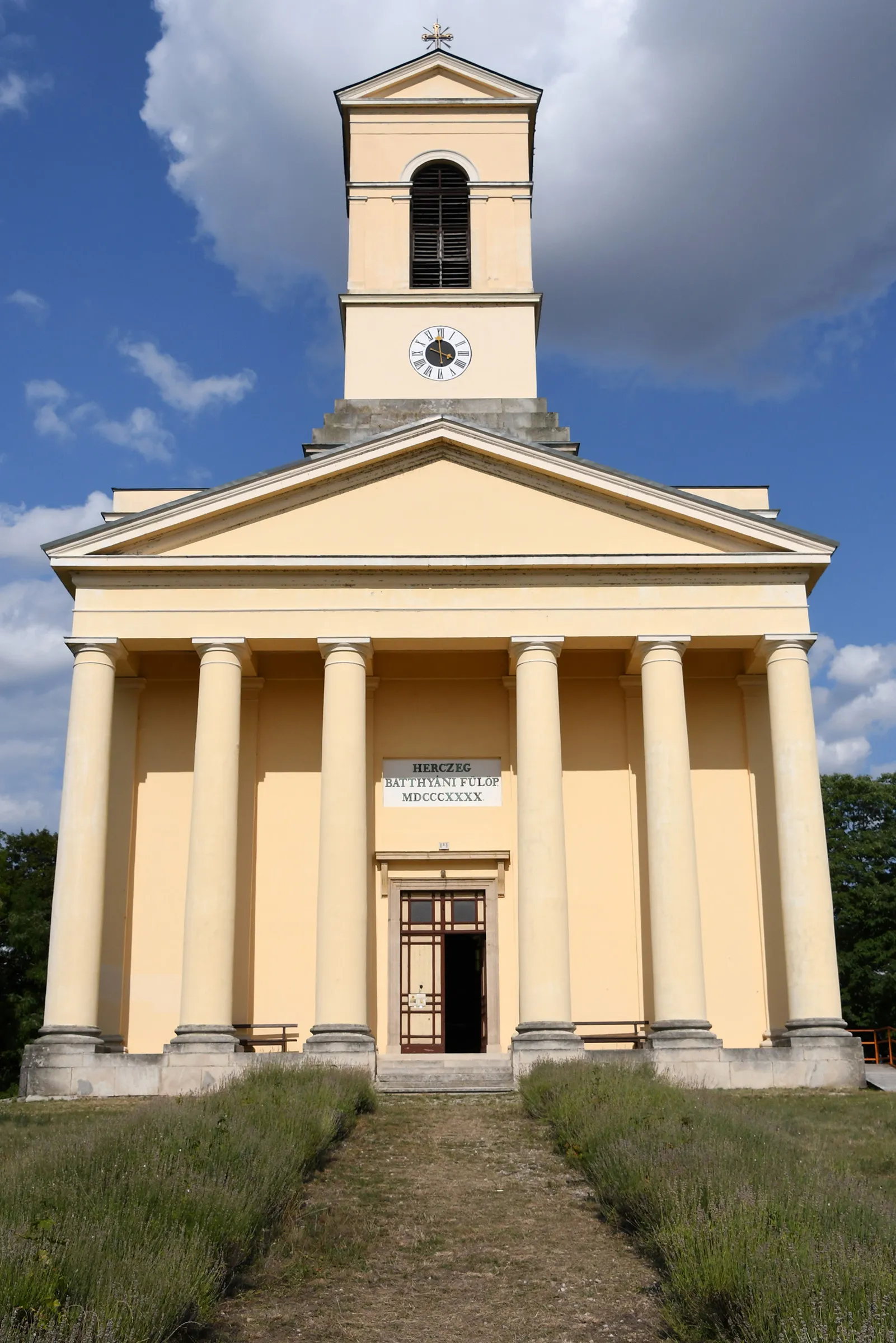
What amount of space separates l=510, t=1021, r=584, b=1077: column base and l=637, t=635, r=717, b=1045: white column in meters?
1.55

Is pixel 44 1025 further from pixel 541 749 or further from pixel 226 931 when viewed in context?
pixel 541 749

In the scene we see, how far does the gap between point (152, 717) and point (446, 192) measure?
48.3 ft

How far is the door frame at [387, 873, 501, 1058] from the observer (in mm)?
25766

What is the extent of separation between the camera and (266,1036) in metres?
25.3

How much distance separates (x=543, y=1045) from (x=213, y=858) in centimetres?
656

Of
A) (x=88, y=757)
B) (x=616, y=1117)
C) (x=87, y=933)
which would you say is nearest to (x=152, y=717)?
(x=88, y=757)

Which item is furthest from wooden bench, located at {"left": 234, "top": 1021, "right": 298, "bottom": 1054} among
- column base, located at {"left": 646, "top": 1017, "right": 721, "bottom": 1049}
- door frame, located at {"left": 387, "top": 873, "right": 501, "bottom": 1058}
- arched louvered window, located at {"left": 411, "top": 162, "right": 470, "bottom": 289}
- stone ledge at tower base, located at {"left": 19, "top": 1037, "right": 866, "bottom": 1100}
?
arched louvered window, located at {"left": 411, "top": 162, "right": 470, "bottom": 289}

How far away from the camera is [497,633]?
982 inches

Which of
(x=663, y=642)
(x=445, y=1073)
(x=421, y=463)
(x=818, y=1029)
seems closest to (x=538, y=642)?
(x=663, y=642)

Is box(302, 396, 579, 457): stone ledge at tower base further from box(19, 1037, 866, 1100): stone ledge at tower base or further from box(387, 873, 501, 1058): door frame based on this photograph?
box(19, 1037, 866, 1100): stone ledge at tower base

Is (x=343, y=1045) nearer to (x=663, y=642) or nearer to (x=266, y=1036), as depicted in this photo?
(x=266, y=1036)

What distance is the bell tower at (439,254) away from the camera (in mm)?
30250

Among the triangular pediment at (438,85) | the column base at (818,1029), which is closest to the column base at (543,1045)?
the column base at (818,1029)

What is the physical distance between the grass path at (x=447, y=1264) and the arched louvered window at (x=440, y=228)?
2227 cm
